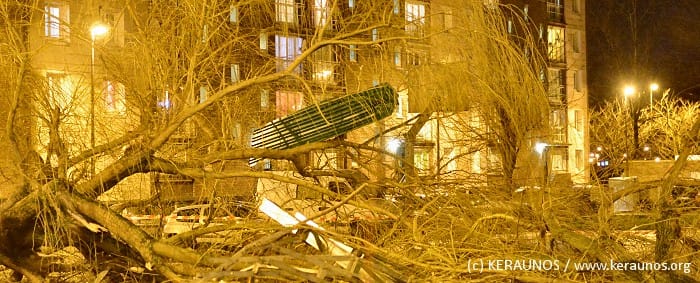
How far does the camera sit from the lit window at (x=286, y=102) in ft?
31.6

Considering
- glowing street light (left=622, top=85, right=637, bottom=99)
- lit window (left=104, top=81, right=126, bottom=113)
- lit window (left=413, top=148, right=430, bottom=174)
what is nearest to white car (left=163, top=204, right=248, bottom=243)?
lit window (left=104, top=81, right=126, bottom=113)

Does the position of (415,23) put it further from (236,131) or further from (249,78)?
(236,131)

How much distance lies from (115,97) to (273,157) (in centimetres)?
249

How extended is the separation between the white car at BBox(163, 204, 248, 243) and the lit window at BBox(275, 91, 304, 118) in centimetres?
177

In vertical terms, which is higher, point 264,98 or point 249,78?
point 249,78

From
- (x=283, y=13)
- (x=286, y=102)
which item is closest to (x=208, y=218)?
(x=286, y=102)

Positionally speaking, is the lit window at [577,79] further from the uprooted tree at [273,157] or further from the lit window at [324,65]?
the uprooted tree at [273,157]

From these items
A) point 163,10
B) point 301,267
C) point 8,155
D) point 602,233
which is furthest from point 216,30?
point 602,233

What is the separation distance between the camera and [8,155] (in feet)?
24.0

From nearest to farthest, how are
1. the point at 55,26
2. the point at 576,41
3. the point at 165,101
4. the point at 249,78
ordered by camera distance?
the point at 55,26
the point at 165,101
the point at 249,78
the point at 576,41

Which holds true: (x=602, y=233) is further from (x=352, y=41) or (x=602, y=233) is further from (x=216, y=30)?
(x=216, y=30)

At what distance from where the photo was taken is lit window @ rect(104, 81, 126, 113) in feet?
27.4

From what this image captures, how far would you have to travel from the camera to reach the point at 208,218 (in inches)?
312

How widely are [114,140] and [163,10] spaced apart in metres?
1.66
